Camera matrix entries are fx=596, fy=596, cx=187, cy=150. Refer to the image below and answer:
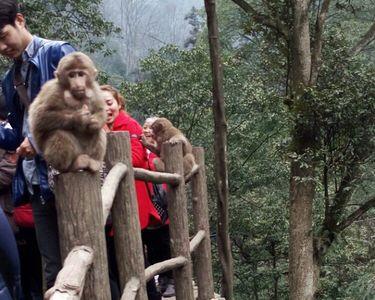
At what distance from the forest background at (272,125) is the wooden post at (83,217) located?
12.7 feet

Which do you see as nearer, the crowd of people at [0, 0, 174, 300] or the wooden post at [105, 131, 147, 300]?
the crowd of people at [0, 0, 174, 300]

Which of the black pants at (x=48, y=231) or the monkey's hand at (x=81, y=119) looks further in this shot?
the black pants at (x=48, y=231)

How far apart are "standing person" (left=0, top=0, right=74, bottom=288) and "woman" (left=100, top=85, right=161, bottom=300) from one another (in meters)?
0.55

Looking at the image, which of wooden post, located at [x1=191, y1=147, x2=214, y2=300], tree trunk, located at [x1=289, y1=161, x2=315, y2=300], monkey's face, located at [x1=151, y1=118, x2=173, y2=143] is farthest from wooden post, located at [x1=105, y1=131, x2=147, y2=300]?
tree trunk, located at [x1=289, y1=161, x2=315, y2=300]

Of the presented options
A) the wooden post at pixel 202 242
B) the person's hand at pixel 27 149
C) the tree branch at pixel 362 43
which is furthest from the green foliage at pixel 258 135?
the person's hand at pixel 27 149

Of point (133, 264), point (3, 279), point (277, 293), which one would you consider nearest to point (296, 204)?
point (277, 293)

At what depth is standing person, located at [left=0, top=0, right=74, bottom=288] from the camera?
177 centimetres

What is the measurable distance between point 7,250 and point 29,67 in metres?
0.73

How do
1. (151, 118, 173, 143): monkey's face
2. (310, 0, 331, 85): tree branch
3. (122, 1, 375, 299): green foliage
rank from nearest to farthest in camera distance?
(151, 118, 173, 143): monkey's face < (310, 0, 331, 85): tree branch < (122, 1, 375, 299): green foliage

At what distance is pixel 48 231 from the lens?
183 centimetres

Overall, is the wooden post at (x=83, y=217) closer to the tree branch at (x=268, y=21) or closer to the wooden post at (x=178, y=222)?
the wooden post at (x=178, y=222)

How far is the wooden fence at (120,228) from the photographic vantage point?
1327 mm

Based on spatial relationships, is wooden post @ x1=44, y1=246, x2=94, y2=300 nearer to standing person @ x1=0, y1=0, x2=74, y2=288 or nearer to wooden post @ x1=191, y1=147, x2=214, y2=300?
standing person @ x1=0, y1=0, x2=74, y2=288

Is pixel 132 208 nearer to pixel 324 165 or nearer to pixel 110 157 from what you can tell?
pixel 110 157
